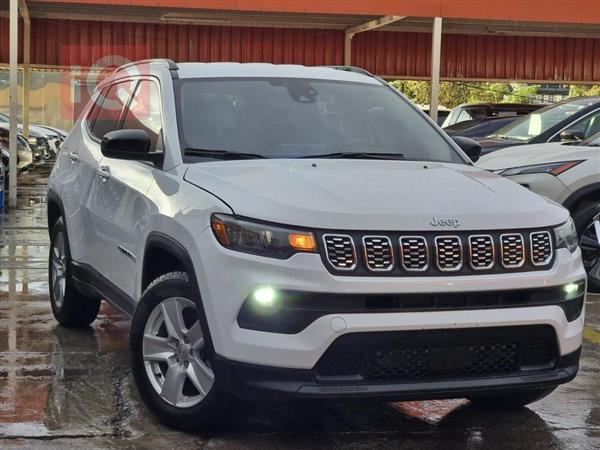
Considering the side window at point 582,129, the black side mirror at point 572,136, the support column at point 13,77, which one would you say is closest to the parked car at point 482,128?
A: the side window at point 582,129

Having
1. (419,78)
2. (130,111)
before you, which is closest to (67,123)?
(419,78)

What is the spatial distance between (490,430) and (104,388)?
2.04m

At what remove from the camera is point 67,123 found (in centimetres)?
3622

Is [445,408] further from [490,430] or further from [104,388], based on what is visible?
[104,388]

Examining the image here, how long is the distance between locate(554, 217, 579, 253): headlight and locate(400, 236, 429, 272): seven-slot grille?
726 millimetres

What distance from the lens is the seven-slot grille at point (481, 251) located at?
12.9ft

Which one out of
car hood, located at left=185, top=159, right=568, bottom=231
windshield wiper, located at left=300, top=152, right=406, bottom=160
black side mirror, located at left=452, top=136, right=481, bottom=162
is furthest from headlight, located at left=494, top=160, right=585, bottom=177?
car hood, located at left=185, top=159, right=568, bottom=231

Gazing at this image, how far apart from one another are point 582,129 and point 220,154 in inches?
249

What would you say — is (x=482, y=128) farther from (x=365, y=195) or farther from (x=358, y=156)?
(x=365, y=195)

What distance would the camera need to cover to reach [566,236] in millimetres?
4332

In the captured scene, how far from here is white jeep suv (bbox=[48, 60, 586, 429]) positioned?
3.75 m

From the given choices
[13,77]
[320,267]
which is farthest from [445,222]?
[13,77]

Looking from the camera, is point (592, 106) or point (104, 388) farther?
point (592, 106)

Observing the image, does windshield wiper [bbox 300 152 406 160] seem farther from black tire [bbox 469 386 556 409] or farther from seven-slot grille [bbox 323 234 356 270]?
black tire [bbox 469 386 556 409]
